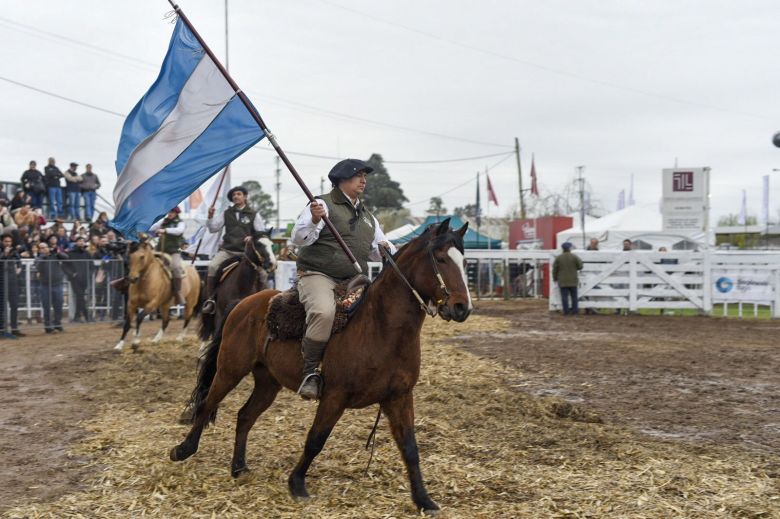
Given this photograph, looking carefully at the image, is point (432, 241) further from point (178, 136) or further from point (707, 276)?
point (707, 276)

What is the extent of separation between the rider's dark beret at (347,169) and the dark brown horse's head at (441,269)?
2.73 feet

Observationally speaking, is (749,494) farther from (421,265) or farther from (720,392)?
(720,392)

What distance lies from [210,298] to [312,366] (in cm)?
668

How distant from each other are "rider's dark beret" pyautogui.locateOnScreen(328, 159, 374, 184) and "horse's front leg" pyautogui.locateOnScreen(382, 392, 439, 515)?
5.76 ft

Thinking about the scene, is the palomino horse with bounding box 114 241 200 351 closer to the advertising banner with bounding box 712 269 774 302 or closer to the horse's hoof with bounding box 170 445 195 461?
the horse's hoof with bounding box 170 445 195 461

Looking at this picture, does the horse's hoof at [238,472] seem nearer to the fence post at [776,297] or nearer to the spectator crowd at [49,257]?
the spectator crowd at [49,257]

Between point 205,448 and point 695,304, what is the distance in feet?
56.7

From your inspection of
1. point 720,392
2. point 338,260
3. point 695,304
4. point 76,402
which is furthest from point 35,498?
point 695,304

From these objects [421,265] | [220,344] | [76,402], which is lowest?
[76,402]

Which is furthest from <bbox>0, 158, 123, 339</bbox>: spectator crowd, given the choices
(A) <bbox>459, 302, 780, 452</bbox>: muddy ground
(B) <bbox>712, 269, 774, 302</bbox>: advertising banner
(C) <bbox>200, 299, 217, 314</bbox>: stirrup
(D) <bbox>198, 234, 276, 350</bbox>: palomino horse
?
(B) <bbox>712, 269, 774, 302</bbox>: advertising banner

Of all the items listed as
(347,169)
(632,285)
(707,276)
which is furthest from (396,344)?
(707,276)

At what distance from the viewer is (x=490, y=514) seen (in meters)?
5.31

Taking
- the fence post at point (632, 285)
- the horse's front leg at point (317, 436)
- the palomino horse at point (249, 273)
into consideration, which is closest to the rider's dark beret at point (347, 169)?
the horse's front leg at point (317, 436)

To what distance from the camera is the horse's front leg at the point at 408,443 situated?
5.42 m
